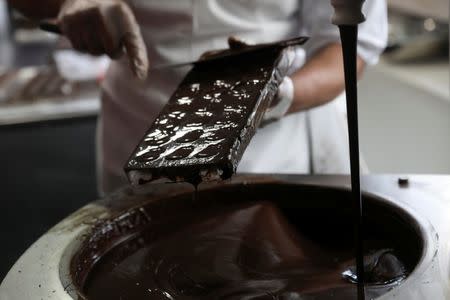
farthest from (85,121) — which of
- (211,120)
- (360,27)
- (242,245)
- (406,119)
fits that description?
(211,120)

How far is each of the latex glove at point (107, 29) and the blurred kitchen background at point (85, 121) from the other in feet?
2.28

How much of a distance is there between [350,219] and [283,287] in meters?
0.29

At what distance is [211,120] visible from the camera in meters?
1.12

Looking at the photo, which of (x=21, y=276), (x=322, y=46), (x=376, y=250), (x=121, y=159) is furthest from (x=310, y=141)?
(x=21, y=276)

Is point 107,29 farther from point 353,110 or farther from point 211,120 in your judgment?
point 353,110

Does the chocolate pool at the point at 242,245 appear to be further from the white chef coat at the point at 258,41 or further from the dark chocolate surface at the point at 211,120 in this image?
the white chef coat at the point at 258,41

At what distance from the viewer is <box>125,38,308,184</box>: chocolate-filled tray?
A: 1.02 metres

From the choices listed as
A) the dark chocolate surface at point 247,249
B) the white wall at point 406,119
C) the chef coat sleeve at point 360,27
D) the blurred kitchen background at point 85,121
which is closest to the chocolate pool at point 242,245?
the dark chocolate surface at point 247,249

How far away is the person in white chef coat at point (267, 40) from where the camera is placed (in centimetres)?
175

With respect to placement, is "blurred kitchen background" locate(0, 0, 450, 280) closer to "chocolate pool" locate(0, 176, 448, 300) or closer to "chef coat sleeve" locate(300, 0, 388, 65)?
"chef coat sleeve" locate(300, 0, 388, 65)

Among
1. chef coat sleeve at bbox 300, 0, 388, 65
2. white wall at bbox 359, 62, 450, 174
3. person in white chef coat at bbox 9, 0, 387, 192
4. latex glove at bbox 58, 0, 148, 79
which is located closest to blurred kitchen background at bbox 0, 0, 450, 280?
white wall at bbox 359, 62, 450, 174

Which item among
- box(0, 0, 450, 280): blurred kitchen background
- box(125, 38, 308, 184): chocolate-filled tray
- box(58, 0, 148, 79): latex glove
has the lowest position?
box(0, 0, 450, 280): blurred kitchen background

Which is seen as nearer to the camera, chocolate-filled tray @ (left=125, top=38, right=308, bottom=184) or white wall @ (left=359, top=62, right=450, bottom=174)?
chocolate-filled tray @ (left=125, top=38, right=308, bottom=184)

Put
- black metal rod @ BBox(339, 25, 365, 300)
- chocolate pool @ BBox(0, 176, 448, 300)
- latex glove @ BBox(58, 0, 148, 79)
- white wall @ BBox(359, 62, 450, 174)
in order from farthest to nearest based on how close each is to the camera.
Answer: white wall @ BBox(359, 62, 450, 174) → latex glove @ BBox(58, 0, 148, 79) → chocolate pool @ BBox(0, 176, 448, 300) → black metal rod @ BBox(339, 25, 365, 300)
